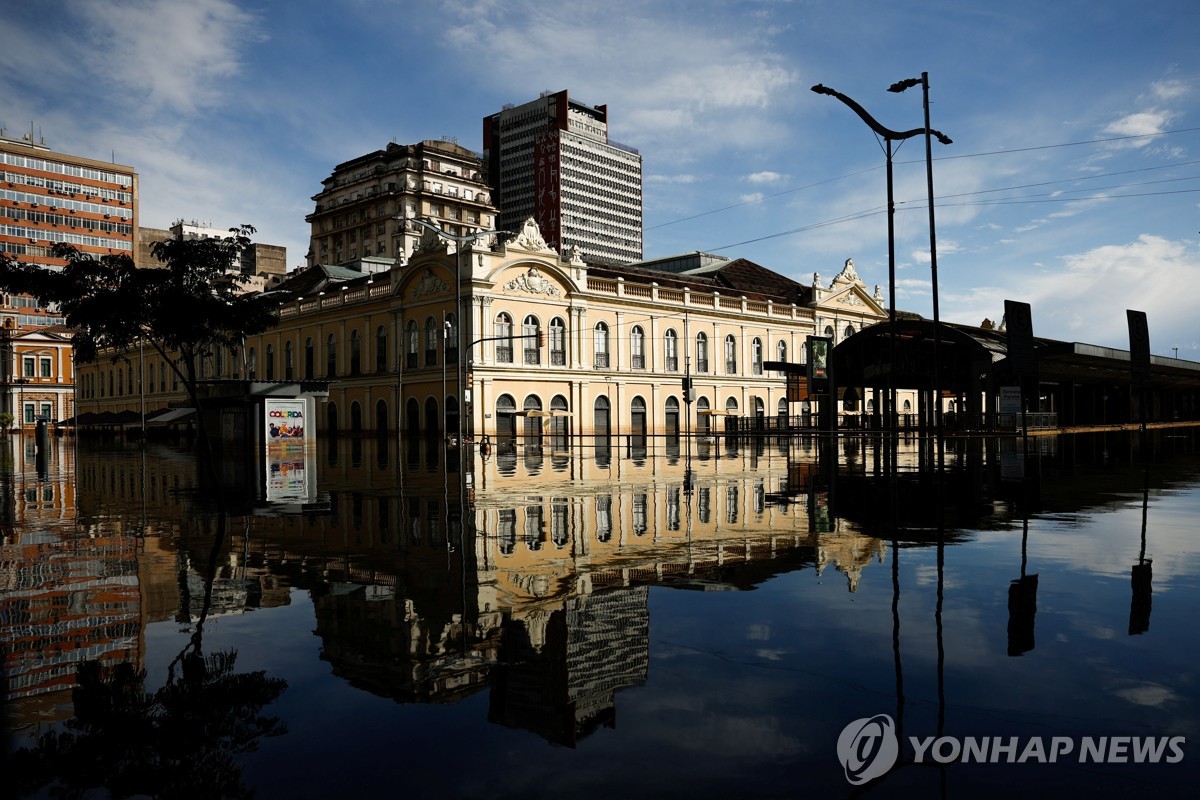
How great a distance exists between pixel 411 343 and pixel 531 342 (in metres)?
7.99

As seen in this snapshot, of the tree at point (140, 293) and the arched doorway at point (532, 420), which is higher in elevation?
the tree at point (140, 293)

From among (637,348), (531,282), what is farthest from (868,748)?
(637,348)

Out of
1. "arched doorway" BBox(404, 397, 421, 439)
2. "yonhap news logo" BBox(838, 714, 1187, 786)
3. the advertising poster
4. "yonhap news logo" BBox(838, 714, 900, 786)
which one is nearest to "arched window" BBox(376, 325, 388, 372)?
"arched doorway" BBox(404, 397, 421, 439)

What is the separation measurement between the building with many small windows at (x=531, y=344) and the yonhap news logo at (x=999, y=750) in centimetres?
3868

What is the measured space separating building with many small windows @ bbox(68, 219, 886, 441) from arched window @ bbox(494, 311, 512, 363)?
10cm

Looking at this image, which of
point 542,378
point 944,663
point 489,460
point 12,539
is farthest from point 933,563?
point 542,378

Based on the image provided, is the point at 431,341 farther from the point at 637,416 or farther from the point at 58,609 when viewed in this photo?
the point at 58,609

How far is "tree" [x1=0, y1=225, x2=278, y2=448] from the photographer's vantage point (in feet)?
56.4

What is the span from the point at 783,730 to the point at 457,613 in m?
3.14

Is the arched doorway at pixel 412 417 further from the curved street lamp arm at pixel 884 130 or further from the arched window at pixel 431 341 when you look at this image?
the curved street lamp arm at pixel 884 130

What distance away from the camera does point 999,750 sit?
154 inches

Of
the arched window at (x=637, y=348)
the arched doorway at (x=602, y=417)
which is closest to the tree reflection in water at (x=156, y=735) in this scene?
the arched doorway at (x=602, y=417)

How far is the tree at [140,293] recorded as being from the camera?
56.4ft

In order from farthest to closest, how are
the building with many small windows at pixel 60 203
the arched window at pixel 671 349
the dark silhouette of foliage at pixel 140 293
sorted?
the building with many small windows at pixel 60 203, the arched window at pixel 671 349, the dark silhouette of foliage at pixel 140 293
